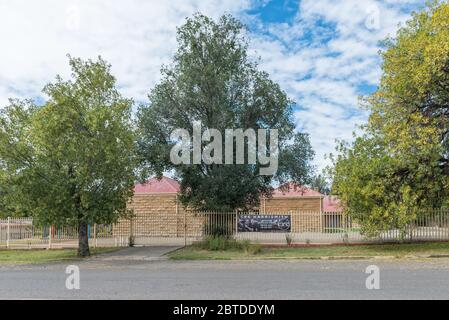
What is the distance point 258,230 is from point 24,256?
11.5m

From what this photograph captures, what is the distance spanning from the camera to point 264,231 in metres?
23.5

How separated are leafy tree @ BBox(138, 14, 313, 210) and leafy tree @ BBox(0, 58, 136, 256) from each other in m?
3.27

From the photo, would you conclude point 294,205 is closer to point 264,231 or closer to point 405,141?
point 264,231

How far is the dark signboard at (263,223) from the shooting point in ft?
76.8

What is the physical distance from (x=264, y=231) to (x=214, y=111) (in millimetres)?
6849

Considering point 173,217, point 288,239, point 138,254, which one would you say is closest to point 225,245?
point 288,239

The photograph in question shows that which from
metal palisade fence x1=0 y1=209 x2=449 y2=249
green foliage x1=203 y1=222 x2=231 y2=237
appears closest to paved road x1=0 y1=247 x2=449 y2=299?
metal palisade fence x1=0 y1=209 x2=449 y2=249

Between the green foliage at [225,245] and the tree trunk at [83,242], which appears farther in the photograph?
the green foliage at [225,245]

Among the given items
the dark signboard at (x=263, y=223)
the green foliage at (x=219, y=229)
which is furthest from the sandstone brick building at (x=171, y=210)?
the green foliage at (x=219, y=229)

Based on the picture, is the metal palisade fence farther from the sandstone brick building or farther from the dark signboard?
the sandstone brick building

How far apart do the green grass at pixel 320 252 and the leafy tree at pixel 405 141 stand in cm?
129

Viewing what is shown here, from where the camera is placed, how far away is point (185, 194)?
78.5 feet

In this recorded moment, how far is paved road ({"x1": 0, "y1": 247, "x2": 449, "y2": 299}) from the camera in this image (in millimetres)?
9609

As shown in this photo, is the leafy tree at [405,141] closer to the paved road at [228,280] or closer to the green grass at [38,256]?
the paved road at [228,280]
